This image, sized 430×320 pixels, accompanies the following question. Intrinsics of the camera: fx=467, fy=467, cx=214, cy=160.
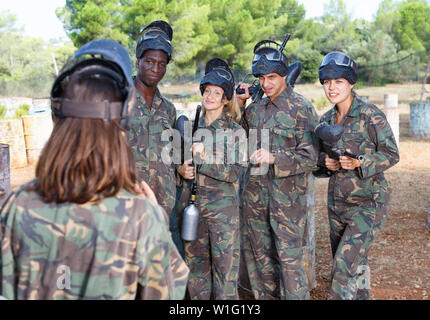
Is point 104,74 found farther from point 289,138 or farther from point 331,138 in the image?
point 289,138

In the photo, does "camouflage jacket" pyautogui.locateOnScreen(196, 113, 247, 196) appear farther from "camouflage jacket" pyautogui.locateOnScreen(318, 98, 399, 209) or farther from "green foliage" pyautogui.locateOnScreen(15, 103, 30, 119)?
"green foliage" pyautogui.locateOnScreen(15, 103, 30, 119)

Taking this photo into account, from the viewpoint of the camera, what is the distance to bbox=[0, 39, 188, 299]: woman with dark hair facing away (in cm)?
166

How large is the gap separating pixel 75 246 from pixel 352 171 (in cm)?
282

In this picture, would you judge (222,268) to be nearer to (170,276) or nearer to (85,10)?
(170,276)

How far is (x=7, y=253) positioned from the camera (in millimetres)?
1696

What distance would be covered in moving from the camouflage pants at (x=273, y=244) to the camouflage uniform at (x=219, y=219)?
9.7 inches

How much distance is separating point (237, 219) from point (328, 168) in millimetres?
907

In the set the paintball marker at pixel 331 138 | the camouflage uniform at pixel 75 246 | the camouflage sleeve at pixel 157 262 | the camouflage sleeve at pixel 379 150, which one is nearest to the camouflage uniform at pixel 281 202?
the paintball marker at pixel 331 138

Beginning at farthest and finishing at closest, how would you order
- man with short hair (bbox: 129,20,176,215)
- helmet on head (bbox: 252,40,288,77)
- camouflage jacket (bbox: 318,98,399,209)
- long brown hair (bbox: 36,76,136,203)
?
1. helmet on head (bbox: 252,40,288,77)
2. man with short hair (bbox: 129,20,176,215)
3. camouflage jacket (bbox: 318,98,399,209)
4. long brown hair (bbox: 36,76,136,203)

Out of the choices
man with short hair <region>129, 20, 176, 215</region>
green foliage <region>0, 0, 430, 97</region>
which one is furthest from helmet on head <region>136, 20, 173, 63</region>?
green foliage <region>0, 0, 430, 97</region>

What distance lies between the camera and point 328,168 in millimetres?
4055

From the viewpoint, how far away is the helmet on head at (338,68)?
3.95 m

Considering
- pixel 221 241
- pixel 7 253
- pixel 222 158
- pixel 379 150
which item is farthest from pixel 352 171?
pixel 7 253

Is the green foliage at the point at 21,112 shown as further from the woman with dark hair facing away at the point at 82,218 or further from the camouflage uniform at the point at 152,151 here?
the woman with dark hair facing away at the point at 82,218
